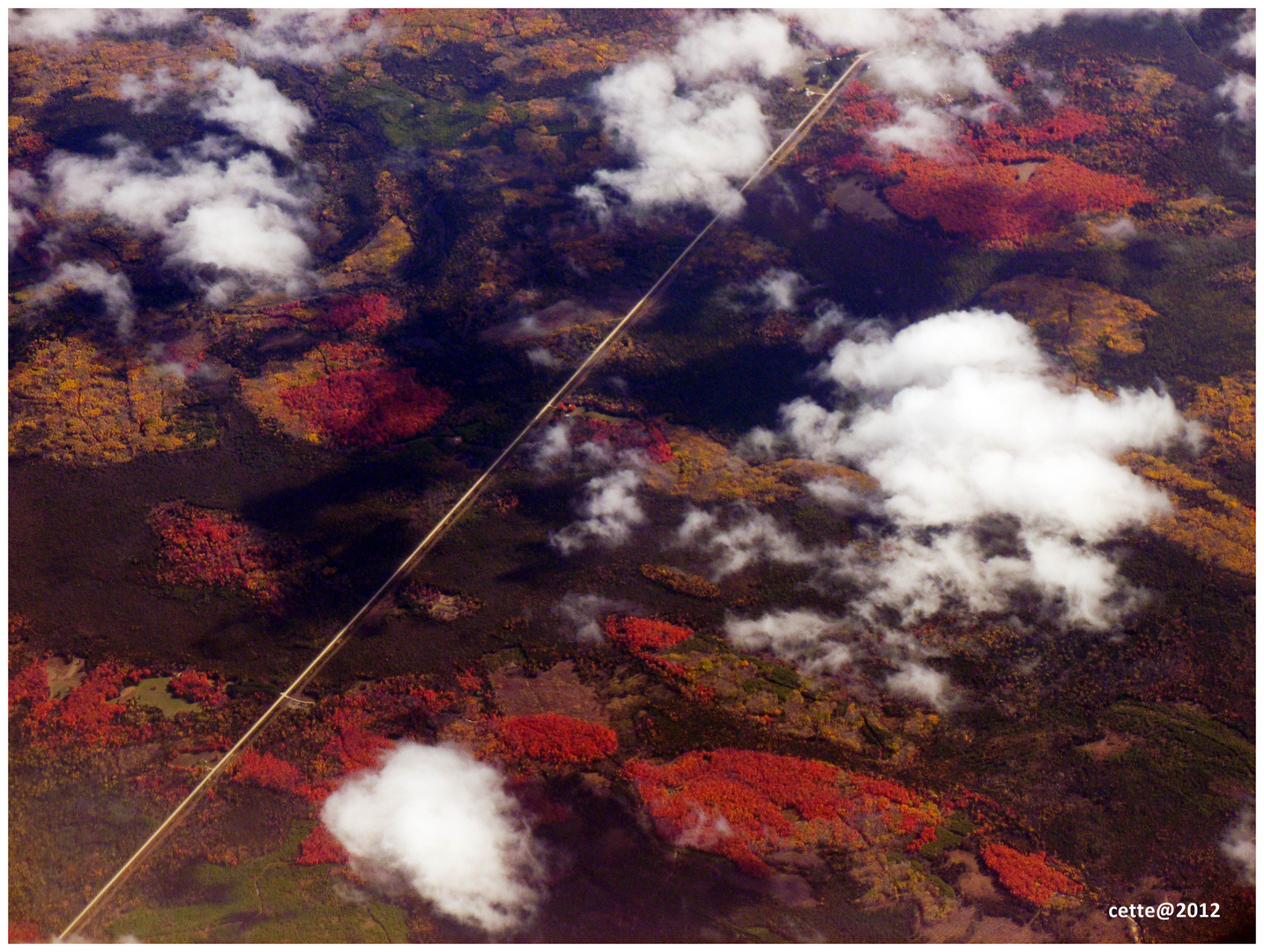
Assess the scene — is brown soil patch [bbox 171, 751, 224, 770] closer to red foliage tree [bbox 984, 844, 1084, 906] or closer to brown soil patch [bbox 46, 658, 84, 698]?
brown soil patch [bbox 46, 658, 84, 698]

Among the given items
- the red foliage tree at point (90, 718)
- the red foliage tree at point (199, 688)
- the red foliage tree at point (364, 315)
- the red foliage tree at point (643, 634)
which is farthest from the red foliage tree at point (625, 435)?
the red foliage tree at point (90, 718)

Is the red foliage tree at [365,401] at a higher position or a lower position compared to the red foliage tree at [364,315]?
lower

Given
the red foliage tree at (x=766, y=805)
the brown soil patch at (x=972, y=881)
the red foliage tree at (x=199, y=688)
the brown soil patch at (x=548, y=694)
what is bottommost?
the brown soil patch at (x=972, y=881)

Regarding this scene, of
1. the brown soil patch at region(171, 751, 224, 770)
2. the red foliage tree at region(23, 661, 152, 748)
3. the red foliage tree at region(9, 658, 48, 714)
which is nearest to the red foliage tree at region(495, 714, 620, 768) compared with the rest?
the brown soil patch at region(171, 751, 224, 770)

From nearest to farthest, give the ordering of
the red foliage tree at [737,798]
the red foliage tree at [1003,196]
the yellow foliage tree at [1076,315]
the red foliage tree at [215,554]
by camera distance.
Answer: the red foliage tree at [737,798] → the red foliage tree at [215,554] → the yellow foliage tree at [1076,315] → the red foliage tree at [1003,196]

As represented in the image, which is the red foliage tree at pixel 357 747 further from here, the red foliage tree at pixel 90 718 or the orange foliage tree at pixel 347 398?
the orange foliage tree at pixel 347 398

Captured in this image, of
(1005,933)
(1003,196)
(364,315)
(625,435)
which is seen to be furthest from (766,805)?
(1003,196)

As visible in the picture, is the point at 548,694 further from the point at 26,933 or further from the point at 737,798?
the point at 26,933

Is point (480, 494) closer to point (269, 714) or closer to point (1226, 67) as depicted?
point (269, 714)
